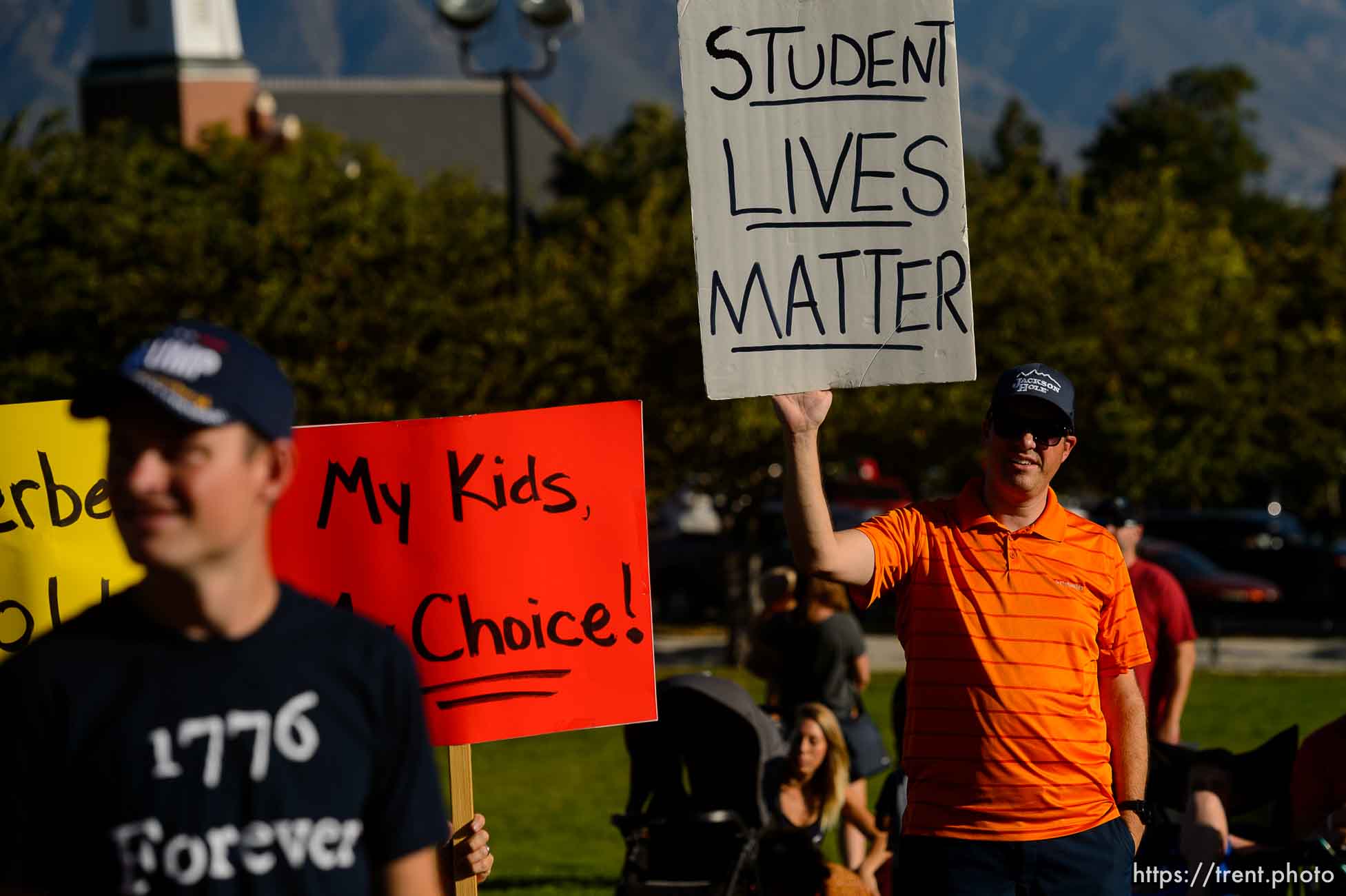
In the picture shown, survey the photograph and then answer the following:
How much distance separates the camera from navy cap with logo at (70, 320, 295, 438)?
2260 millimetres

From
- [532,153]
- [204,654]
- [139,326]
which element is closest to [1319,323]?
[139,326]

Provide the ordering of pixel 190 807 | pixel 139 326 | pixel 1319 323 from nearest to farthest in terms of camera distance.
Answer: pixel 190 807, pixel 139 326, pixel 1319 323

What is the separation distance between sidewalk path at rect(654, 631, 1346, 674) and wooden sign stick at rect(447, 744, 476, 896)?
16.0m

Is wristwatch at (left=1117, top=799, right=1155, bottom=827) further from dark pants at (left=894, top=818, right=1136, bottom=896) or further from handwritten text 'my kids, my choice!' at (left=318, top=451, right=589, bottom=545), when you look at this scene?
handwritten text 'my kids, my choice!' at (left=318, top=451, right=589, bottom=545)

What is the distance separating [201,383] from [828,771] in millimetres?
5755

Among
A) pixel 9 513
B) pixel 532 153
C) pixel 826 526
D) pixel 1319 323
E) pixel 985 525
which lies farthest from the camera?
pixel 532 153

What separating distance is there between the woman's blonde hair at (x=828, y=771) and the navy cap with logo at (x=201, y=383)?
18.2 feet

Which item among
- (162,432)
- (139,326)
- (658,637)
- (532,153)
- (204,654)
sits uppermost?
(532,153)

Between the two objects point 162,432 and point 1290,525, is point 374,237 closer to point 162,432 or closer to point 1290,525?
point 1290,525

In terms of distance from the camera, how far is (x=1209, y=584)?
25281 mm

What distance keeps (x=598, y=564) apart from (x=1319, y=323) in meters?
33.2

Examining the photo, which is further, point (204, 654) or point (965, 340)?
point (965, 340)

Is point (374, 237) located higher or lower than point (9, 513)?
higher

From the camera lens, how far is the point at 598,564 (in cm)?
474
